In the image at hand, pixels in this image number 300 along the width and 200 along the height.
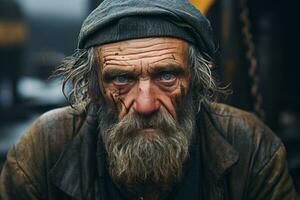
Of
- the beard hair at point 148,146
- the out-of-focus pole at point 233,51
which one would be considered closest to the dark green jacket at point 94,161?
the beard hair at point 148,146

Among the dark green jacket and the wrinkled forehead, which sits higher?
the wrinkled forehead

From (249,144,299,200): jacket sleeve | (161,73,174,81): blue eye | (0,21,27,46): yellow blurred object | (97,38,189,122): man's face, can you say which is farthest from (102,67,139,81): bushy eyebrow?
(0,21,27,46): yellow blurred object

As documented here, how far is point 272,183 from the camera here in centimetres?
354

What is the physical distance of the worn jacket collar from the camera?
11.4 ft

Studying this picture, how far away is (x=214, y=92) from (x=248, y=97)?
2.95 ft

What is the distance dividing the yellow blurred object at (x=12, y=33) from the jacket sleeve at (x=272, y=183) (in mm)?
3167

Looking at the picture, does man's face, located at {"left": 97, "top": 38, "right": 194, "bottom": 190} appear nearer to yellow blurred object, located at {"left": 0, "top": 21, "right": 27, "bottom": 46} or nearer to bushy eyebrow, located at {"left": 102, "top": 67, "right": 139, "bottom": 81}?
bushy eyebrow, located at {"left": 102, "top": 67, "right": 139, "bottom": 81}

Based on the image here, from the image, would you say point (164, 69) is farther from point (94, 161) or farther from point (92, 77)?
point (94, 161)

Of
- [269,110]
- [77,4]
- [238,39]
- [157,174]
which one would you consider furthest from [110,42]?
[269,110]

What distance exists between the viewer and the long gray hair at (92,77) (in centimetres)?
345

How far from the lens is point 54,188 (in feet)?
11.6

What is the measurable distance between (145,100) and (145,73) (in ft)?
0.37

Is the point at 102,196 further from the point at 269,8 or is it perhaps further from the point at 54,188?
the point at 269,8

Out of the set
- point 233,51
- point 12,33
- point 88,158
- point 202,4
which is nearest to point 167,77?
point 88,158
